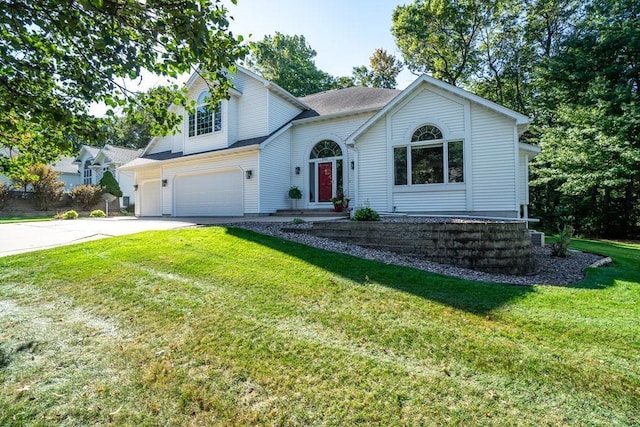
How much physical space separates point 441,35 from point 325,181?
1614cm

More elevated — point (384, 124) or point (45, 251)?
point (384, 124)

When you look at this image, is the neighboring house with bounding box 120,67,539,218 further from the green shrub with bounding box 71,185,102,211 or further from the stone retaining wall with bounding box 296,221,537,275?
the green shrub with bounding box 71,185,102,211

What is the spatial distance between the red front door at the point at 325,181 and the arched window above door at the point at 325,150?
0.42 m

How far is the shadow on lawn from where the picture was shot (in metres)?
4.43

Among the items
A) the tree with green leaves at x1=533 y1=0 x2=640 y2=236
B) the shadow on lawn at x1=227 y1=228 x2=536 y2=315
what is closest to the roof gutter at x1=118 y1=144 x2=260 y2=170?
the shadow on lawn at x1=227 y1=228 x2=536 y2=315

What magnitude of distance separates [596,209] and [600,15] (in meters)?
11.0

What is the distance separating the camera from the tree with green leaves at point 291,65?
2964 centimetres

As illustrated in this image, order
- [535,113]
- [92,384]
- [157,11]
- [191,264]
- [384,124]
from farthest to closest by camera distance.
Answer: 1. [535,113]
2. [384,124]
3. [191,264]
4. [157,11]
5. [92,384]

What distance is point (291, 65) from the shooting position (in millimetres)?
30141

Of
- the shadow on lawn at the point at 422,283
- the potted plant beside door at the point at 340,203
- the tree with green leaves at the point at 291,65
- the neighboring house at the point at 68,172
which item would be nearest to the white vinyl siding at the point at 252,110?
the potted plant beside door at the point at 340,203

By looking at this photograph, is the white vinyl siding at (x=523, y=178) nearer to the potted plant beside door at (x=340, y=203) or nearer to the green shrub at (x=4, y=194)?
the potted plant beside door at (x=340, y=203)

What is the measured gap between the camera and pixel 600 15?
60.8ft

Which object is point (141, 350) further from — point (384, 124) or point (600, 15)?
point (600, 15)

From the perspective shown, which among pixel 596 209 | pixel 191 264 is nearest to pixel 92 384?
pixel 191 264
